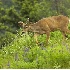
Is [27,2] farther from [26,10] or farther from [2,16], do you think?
[2,16]

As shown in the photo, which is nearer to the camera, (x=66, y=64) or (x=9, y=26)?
(x=66, y=64)

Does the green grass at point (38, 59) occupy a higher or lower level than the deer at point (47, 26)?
lower

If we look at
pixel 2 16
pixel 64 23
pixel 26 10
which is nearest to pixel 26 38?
pixel 64 23

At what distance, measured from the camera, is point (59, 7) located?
73062mm

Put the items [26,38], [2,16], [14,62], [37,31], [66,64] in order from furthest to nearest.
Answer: [2,16]
[37,31]
[26,38]
[14,62]
[66,64]

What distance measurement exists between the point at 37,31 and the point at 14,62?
4942 mm

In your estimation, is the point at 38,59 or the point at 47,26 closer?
the point at 38,59

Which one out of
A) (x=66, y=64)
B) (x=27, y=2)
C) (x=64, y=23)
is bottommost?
(x=66, y=64)

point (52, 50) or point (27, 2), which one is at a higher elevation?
point (27, 2)

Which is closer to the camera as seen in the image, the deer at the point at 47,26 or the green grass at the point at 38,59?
the green grass at the point at 38,59

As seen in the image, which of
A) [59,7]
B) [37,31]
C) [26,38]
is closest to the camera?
[26,38]

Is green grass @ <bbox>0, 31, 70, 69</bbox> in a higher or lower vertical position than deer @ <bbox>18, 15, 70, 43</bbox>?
lower

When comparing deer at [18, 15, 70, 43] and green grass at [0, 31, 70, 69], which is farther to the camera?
deer at [18, 15, 70, 43]

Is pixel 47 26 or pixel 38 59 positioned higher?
pixel 47 26
